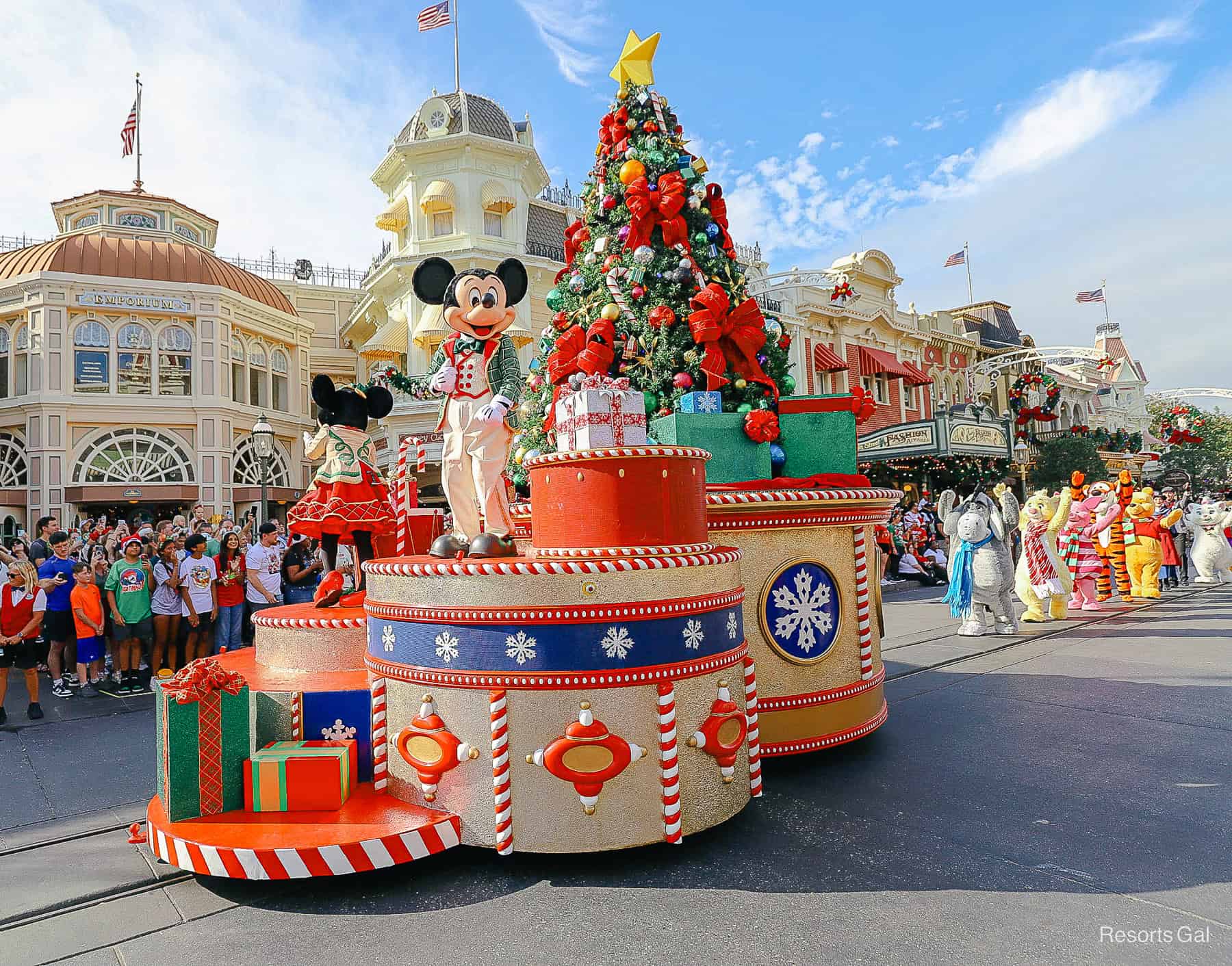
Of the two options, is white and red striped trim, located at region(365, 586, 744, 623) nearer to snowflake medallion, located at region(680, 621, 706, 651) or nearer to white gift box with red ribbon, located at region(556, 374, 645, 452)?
snowflake medallion, located at region(680, 621, 706, 651)

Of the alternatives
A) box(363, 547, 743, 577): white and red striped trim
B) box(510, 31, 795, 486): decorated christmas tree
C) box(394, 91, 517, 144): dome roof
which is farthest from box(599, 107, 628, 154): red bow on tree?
box(394, 91, 517, 144): dome roof

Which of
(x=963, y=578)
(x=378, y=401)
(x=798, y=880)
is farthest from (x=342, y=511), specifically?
(x=963, y=578)

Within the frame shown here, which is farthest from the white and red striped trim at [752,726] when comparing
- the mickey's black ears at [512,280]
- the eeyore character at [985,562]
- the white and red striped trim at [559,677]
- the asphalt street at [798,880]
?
the eeyore character at [985,562]

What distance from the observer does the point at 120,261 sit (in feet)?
75.9

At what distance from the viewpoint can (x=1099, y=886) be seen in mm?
3369

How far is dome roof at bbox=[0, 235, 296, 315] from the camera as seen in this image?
22734 mm

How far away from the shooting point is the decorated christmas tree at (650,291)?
264 inches

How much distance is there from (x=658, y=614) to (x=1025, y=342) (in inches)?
1666

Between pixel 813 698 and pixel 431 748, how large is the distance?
8.70 feet

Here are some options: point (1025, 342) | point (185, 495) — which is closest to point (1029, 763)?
point (185, 495)

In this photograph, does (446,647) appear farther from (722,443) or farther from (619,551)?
(722,443)

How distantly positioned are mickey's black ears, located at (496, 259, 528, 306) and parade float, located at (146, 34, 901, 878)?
0.02 metres

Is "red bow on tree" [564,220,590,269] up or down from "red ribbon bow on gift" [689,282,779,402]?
up

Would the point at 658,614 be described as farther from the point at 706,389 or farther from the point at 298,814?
the point at 706,389
